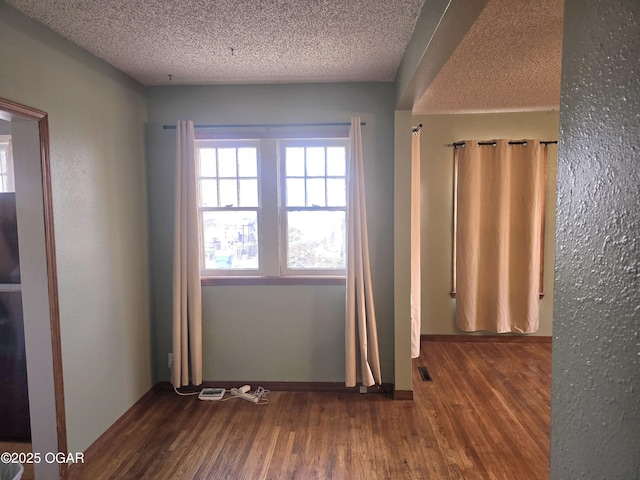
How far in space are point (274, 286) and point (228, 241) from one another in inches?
21.8

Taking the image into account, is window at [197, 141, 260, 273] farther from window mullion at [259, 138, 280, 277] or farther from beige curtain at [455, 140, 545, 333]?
beige curtain at [455, 140, 545, 333]

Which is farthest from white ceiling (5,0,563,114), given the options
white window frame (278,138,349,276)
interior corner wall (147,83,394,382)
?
white window frame (278,138,349,276)

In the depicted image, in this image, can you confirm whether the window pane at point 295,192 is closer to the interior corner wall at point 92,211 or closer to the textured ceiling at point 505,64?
the interior corner wall at point 92,211

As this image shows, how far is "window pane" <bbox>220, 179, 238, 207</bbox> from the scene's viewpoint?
3.18 m

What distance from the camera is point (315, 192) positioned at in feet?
10.4

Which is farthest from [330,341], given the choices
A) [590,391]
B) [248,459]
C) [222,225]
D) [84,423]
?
[590,391]

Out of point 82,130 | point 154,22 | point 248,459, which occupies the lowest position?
point 248,459

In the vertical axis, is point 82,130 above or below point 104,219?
above

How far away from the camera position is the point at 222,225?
3213 millimetres

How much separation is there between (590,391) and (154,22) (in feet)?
7.74

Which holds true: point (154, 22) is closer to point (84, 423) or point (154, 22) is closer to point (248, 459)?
point (84, 423)

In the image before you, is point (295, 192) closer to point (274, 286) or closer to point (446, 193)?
point (274, 286)

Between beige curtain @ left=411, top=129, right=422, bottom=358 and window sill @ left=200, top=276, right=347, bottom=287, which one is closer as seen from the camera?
window sill @ left=200, top=276, right=347, bottom=287

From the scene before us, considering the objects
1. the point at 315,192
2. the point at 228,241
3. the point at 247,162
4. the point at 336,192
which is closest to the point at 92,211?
the point at 228,241
